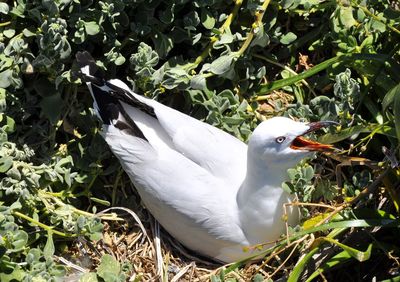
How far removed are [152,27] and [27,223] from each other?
66 cm

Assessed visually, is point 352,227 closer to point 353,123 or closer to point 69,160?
point 353,123

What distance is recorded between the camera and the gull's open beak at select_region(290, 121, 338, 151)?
107 inches

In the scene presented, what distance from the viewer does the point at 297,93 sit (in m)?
3.14

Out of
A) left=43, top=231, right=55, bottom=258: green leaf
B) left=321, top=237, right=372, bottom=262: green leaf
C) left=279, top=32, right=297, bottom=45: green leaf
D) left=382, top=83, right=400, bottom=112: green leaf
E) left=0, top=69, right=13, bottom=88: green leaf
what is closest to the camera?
left=321, top=237, right=372, bottom=262: green leaf

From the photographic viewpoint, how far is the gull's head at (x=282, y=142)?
2709mm

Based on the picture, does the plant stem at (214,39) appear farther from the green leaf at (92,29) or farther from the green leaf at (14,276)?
the green leaf at (14,276)

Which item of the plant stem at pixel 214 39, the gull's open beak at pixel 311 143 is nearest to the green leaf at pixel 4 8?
the plant stem at pixel 214 39

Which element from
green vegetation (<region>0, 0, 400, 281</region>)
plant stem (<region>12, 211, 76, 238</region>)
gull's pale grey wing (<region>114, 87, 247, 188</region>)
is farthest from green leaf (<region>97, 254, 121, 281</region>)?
gull's pale grey wing (<region>114, 87, 247, 188</region>)

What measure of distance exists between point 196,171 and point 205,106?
0.84 ft

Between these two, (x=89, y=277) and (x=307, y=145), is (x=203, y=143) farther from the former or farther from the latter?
(x=89, y=277)

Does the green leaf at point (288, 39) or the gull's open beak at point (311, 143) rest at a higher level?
the green leaf at point (288, 39)

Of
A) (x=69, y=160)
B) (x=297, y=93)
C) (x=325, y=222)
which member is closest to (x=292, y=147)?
(x=325, y=222)

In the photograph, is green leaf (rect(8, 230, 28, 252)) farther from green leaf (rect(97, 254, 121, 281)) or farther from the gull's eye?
the gull's eye

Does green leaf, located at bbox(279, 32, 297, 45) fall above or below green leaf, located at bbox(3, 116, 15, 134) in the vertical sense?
above
